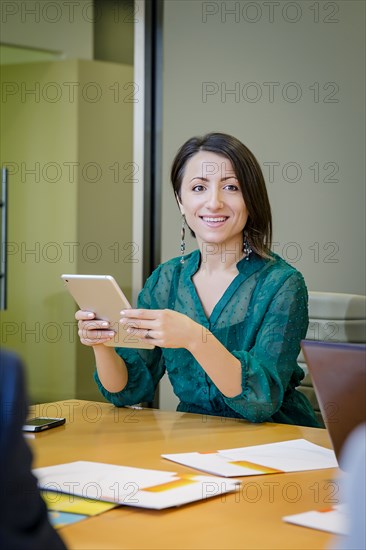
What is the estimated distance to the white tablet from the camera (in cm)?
204

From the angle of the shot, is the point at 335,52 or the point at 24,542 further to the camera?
the point at 335,52

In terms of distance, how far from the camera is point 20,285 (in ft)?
13.7

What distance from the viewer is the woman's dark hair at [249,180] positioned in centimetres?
245

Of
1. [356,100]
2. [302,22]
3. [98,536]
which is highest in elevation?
[302,22]

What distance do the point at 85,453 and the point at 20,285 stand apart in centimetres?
244

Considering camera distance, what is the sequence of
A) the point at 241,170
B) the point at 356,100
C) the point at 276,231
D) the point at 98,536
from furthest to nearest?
the point at 276,231 → the point at 356,100 → the point at 241,170 → the point at 98,536

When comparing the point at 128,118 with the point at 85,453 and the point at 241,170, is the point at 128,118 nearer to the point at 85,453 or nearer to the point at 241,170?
the point at 241,170


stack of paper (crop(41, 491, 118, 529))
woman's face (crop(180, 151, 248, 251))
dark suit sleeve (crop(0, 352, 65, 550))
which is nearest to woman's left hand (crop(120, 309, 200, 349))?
woman's face (crop(180, 151, 248, 251))

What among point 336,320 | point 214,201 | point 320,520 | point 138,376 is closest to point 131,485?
point 320,520

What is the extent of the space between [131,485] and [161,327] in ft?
1.89

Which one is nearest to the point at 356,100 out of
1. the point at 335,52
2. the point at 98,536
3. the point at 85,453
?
the point at 335,52

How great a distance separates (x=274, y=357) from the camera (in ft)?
7.48

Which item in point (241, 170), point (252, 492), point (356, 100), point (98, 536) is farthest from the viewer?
point (356, 100)

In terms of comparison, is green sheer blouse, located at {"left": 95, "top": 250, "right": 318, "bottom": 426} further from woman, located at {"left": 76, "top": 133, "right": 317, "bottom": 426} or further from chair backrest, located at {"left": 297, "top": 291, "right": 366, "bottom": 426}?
chair backrest, located at {"left": 297, "top": 291, "right": 366, "bottom": 426}
